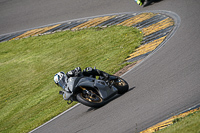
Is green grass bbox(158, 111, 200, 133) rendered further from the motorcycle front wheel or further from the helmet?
the helmet

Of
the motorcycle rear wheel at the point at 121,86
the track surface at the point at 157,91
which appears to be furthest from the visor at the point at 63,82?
the motorcycle rear wheel at the point at 121,86

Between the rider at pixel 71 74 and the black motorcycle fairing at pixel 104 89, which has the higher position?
the rider at pixel 71 74

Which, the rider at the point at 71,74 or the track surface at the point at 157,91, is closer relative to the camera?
the track surface at the point at 157,91

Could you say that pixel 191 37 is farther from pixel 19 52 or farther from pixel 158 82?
pixel 19 52

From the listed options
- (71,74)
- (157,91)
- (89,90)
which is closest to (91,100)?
(89,90)

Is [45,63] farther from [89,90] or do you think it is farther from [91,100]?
[91,100]

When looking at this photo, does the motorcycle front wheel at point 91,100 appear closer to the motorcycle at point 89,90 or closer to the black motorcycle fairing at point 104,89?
the motorcycle at point 89,90

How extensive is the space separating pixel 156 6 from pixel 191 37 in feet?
14.7

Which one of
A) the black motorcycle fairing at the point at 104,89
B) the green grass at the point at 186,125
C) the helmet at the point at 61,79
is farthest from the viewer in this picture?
the helmet at the point at 61,79

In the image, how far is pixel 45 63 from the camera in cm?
1402

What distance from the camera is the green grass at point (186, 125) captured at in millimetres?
5173

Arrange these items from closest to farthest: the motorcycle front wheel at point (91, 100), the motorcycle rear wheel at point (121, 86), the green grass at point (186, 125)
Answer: the green grass at point (186, 125), the motorcycle front wheel at point (91, 100), the motorcycle rear wheel at point (121, 86)

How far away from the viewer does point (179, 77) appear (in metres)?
8.34

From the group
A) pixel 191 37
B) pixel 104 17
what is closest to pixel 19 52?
pixel 104 17
